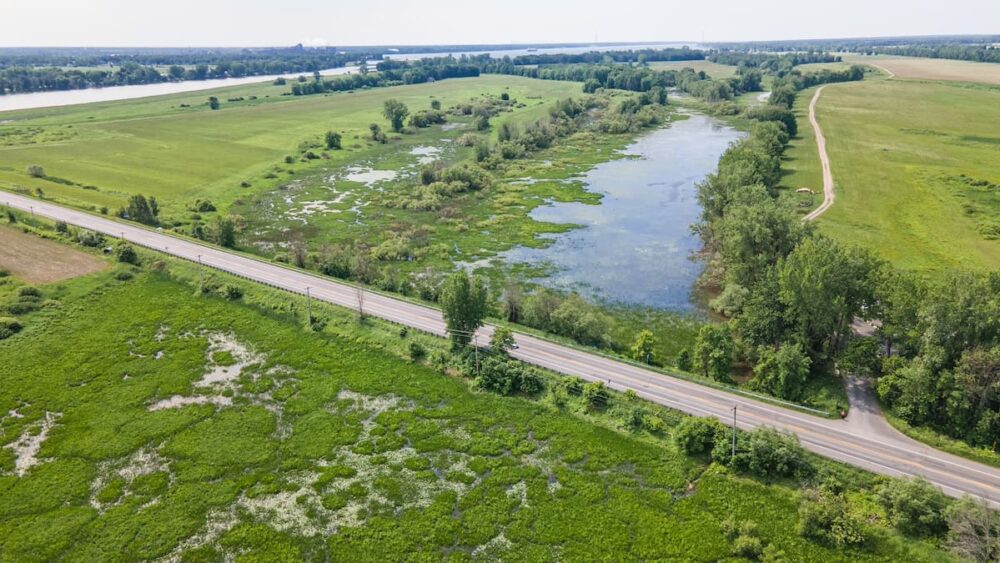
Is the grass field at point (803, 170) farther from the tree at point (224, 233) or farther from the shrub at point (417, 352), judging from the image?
the tree at point (224, 233)

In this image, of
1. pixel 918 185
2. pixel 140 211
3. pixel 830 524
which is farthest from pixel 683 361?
pixel 140 211

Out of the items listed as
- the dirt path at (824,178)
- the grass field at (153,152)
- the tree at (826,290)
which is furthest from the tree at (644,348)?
the grass field at (153,152)

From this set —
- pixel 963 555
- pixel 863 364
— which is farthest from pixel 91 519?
pixel 863 364

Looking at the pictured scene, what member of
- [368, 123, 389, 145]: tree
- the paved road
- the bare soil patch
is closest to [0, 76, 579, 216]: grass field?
[368, 123, 389, 145]: tree

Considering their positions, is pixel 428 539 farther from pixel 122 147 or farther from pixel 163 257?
pixel 122 147

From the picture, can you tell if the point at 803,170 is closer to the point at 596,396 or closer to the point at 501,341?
the point at 501,341

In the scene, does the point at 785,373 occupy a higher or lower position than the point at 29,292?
lower
